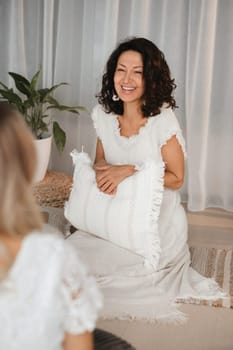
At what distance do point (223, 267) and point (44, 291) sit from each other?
74.6 inches

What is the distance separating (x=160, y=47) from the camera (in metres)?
3.52

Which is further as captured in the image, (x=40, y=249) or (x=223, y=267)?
(x=223, y=267)

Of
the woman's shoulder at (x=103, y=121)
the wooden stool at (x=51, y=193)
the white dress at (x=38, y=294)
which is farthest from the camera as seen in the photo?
the wooden stool at (x=51, y=193)

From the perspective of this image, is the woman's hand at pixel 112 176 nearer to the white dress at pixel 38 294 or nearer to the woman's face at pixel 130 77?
the woman's face at pixel 130 77

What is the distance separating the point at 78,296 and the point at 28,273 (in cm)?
12

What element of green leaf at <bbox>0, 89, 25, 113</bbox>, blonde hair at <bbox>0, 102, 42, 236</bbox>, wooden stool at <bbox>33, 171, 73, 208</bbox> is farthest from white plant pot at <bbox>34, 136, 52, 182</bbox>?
blonde hair at <bbox>0, 102, 42, 236</bbox>

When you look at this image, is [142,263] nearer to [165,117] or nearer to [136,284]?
[136,284]

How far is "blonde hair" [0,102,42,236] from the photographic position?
1031mm

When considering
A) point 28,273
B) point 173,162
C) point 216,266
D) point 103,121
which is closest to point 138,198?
point 173,162

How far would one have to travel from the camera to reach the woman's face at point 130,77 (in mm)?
2525

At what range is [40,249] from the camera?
1023mm

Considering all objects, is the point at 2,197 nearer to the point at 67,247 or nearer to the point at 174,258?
the point at 67,247

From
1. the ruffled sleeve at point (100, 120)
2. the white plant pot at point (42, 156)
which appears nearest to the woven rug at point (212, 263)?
the white plant pot at point (42, 156)

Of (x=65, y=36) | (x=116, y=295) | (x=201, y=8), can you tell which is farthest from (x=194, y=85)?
(x=116, y=295)
